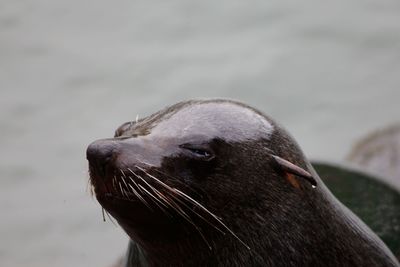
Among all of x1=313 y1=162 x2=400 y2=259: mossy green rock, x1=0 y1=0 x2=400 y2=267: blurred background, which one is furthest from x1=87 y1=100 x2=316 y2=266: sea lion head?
x1=0 y1=0 x2=400 y2=267: blurred background

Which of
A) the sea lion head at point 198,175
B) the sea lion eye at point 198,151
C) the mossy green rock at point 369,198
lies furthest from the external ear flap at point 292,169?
the mossy green rock at point 369,198

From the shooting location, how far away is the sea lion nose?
305 cm

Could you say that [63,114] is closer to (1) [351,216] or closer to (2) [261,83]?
(2) [261,83]

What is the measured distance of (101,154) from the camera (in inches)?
120

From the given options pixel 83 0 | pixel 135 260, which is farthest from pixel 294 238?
pixel 83 0

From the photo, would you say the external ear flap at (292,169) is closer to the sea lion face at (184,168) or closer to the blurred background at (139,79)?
the sea lion face at (184,168)

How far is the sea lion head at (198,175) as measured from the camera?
122 inches

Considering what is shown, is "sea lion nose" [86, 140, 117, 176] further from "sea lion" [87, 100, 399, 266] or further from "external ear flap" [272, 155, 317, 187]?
"external ear flap" [272, 155, 317, 187]

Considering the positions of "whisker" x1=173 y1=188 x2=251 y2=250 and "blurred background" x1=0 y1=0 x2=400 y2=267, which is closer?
"whisker" x1=173 y1=188 x2=251 y2=250

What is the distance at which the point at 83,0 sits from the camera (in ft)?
38.8

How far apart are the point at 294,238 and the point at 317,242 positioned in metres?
0.12

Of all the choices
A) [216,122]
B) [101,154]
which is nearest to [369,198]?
[216,122]

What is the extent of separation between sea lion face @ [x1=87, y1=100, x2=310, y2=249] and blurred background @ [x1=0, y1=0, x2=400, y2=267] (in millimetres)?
5269

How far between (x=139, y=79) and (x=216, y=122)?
7.28 metres
